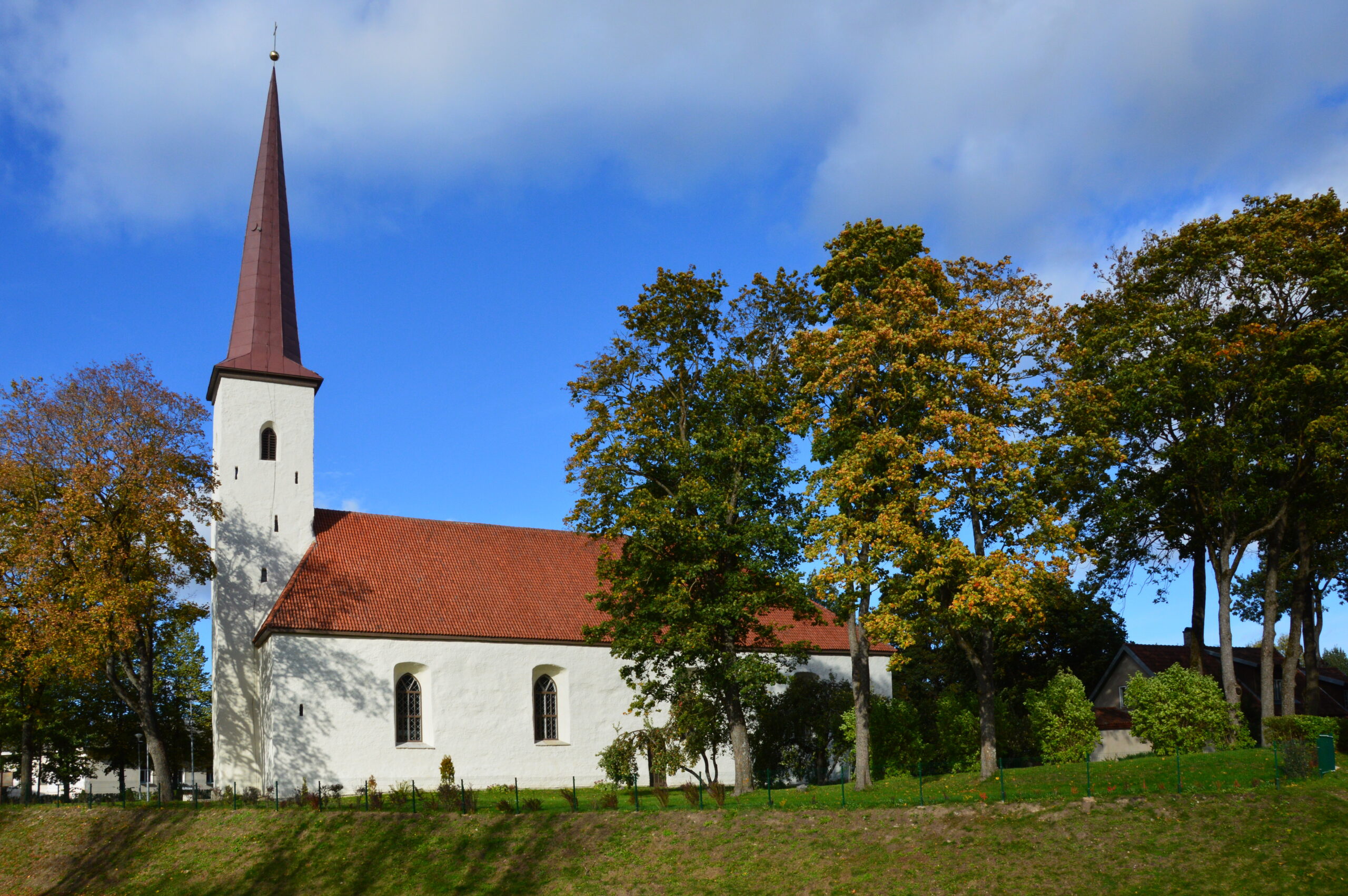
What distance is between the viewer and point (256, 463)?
113 feet

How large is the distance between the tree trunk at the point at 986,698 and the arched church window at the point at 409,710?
1647 centimetres

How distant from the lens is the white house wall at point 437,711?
1188 inches

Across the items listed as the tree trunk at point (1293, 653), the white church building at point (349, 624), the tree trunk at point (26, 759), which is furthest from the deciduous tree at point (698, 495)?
the tree trunk at point (26, 759)

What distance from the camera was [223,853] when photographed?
22.5 meters

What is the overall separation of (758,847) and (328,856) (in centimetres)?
896

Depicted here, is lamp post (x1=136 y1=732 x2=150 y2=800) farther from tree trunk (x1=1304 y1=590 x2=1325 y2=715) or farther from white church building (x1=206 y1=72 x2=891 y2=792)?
tree trunk (x1=1304 y1=590 x2=1325 y2=715)

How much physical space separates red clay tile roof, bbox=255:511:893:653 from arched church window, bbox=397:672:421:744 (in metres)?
1.54

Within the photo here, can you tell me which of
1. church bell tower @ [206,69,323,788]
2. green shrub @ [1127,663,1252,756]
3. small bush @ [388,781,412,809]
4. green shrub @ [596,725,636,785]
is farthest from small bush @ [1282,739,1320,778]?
church bell tower @ [206,69,323,788]

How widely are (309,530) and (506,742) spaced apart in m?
9.44

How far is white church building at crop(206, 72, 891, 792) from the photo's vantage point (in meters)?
30.8

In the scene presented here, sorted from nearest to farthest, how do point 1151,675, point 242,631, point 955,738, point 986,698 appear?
point 986,698
point 955,738
point 242,631
point 1151,675

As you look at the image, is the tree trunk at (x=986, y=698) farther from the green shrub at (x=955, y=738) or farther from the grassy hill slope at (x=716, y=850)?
the green shrub at (x=955, y=738)

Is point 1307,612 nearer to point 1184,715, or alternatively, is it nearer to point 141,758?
point 1184,715

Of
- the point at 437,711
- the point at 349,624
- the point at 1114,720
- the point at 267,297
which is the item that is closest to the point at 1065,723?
the point at 1114,720
